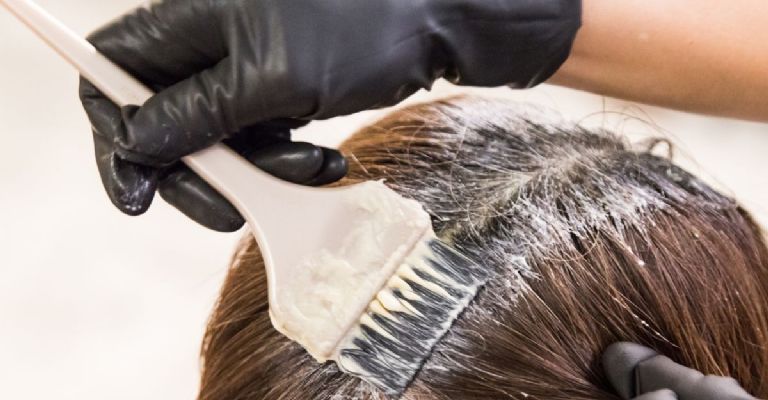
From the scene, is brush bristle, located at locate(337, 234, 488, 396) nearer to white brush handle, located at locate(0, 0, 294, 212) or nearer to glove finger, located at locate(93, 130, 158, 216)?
white brush handle, located at locate(0, 0, 294, 212)

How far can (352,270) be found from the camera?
0.68 metres

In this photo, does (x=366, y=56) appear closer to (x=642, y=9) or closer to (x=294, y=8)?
(x=294, y=8)

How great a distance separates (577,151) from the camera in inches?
32.9

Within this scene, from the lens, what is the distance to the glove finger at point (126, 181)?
2.38ft

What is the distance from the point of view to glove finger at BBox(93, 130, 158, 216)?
72 cm

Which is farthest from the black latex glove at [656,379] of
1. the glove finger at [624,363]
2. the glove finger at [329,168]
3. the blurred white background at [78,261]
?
the blurred white background at [78,261]

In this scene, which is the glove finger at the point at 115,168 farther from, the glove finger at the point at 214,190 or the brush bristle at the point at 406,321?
the brush bristle at the point at 406,321

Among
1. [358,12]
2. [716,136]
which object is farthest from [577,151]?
[716,136]

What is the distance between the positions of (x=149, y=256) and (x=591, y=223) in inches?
39.0

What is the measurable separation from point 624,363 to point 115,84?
54 centimetres

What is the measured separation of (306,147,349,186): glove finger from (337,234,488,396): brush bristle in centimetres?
13

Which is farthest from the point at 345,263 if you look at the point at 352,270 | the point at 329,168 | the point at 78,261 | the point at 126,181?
the point at 78,261

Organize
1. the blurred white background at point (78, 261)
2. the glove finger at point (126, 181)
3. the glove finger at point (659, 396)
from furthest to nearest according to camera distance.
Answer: the blurred white background at point (78, 261), the glove finger at point (126, 181), the glove finger at point (659, 396)

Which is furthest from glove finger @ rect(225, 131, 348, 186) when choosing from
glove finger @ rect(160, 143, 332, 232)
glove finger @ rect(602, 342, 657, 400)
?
glove finger @ rect(602, 342, 657, 400)
